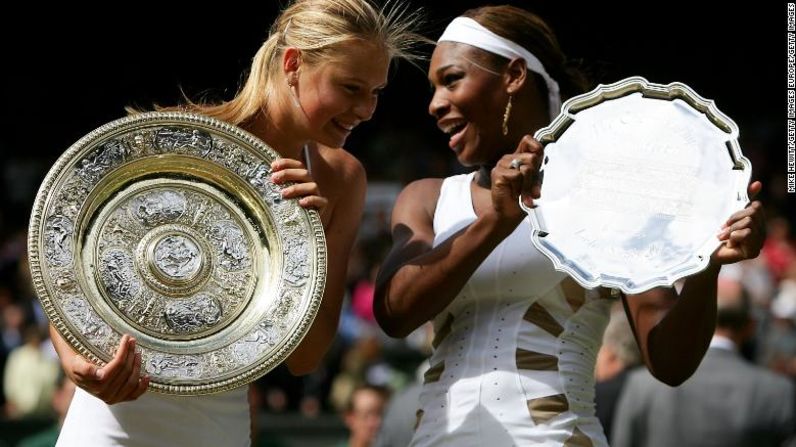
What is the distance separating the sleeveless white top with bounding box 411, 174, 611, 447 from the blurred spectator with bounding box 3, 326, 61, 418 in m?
6.81

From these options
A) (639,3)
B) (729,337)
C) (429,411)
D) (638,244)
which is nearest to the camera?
(638,244)

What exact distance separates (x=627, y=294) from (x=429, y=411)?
20.8 inches

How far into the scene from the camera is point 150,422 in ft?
10.8

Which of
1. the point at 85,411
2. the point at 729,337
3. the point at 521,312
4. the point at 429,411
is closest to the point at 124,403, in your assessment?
the point at 85,411

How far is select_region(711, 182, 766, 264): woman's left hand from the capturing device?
9.98 feet

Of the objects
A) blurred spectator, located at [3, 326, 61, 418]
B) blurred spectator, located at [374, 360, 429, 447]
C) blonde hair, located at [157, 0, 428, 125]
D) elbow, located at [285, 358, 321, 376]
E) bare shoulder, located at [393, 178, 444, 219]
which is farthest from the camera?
blurred spectator, located at [3, 326, 61, 418]

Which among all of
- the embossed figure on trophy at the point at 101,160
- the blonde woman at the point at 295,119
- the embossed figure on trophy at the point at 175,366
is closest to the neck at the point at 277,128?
the blonde woman at the point at 295,119

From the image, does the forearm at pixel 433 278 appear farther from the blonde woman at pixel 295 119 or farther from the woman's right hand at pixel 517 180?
the blonde woman at pixel 295 119

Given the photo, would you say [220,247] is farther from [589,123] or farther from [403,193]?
[589,123]

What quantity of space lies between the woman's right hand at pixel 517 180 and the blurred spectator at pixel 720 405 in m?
2.52

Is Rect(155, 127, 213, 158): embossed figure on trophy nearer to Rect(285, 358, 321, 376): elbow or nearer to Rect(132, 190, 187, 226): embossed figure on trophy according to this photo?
Rect(132, 190, 187, 226): embossed figure on trophy

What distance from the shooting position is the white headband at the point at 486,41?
3.51 meters

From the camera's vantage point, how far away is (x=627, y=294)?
11.0 feet

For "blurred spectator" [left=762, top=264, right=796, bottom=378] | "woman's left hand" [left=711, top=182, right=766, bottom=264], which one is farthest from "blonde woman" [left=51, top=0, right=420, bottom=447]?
"blurred spectator" [left=762, top=264, right=796, bottom=378]
